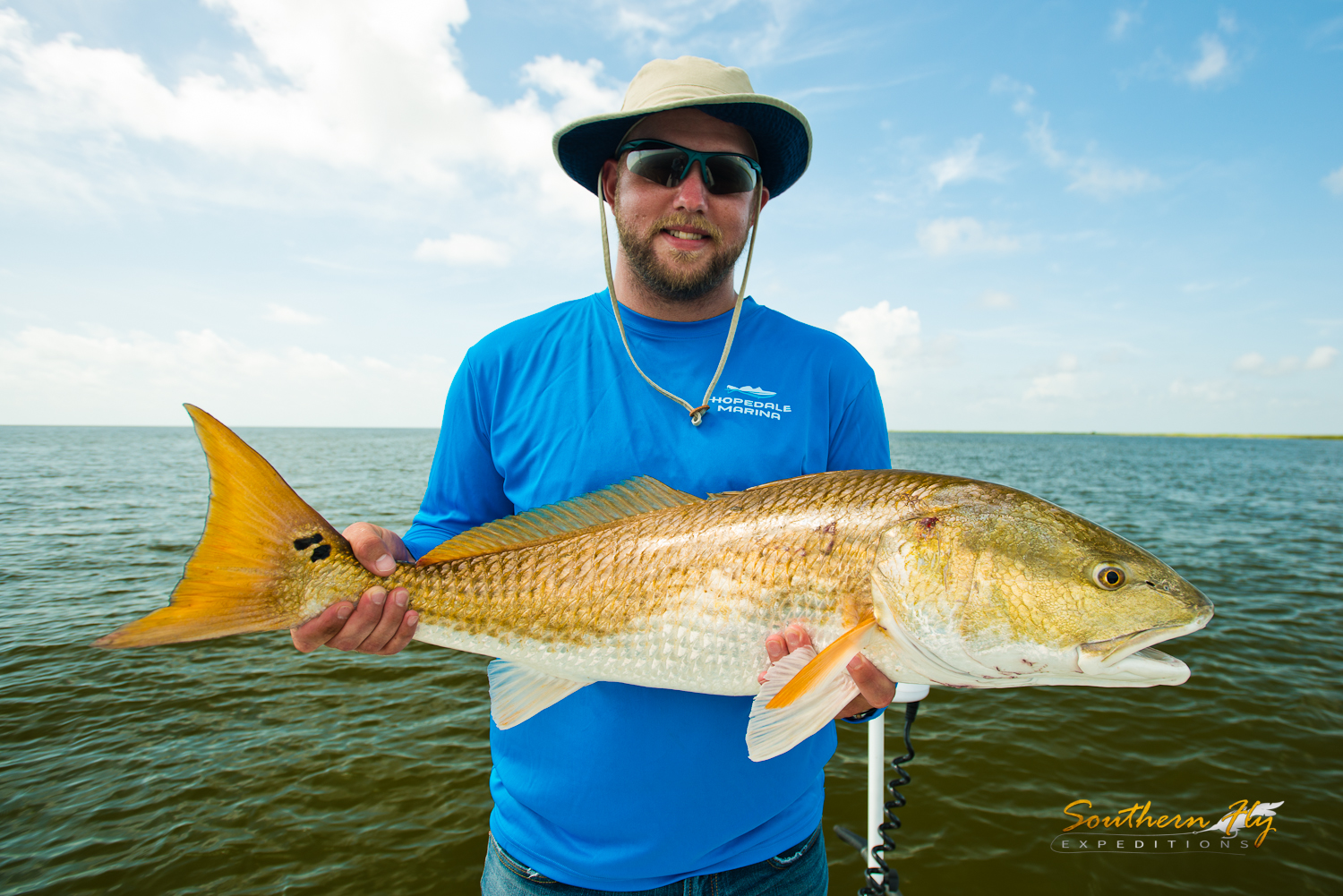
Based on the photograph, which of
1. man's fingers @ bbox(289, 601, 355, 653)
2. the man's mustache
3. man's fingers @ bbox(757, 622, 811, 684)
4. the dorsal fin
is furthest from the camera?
the man's mustache

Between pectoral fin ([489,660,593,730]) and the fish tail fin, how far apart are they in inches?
29.5

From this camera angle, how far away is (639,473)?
7.88 ft

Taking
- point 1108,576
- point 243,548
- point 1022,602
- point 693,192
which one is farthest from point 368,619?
point 1108,576

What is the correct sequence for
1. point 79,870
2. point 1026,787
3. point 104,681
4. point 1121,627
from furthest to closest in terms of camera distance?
point 104,681 → point 1026,787 → point 79,870 → point 1121,627

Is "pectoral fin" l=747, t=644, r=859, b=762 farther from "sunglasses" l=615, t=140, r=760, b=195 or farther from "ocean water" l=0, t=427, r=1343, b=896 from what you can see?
"ocean water" l=0, t=427, r=1343, b=896

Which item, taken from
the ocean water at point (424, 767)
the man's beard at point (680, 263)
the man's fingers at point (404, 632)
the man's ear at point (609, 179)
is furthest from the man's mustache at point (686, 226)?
the ocean water at point (424, 767)

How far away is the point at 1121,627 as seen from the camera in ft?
6.53

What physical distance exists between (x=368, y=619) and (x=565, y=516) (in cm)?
80

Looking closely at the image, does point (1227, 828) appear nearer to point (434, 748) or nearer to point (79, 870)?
point (434, 748)

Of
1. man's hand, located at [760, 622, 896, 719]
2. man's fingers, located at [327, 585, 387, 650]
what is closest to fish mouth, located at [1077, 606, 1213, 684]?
man's hand, located at [760, 622, 896, 719]

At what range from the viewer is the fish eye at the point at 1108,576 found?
2.05m

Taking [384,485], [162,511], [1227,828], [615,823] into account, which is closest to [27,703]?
[615,823]

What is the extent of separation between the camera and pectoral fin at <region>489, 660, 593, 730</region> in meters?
2.24

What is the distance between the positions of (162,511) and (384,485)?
11.7 m
